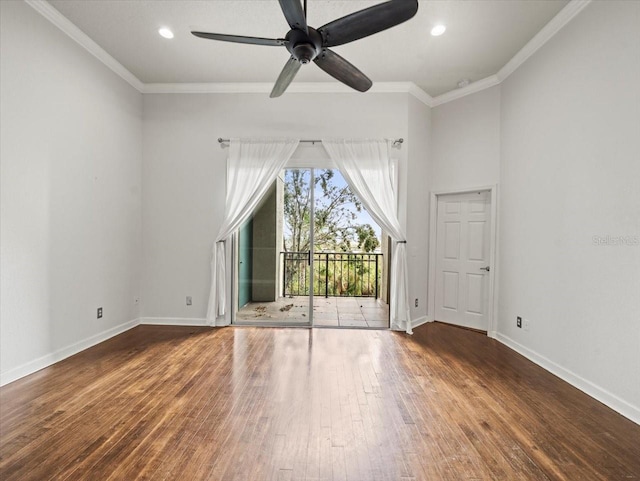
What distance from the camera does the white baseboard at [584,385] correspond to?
7.19ft

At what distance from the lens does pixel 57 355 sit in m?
3.02

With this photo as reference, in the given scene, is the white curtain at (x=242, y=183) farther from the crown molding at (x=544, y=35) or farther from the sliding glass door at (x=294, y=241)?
the crown molding at (x=544, y=35)

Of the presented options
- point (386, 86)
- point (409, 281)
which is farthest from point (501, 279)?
point (386, 86)

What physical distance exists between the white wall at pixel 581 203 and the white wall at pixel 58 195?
485cm

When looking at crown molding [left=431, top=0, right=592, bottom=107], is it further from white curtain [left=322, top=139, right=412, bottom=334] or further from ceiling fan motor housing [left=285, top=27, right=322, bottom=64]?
ceiling fan motor housing [left=285, top=27, right=322, bottom=64]

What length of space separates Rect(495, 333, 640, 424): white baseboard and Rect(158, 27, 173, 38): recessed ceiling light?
506 cm

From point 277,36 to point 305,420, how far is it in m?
3.56

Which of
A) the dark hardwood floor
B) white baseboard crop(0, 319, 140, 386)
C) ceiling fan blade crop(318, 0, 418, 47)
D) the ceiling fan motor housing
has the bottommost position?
the dark hardwood floor

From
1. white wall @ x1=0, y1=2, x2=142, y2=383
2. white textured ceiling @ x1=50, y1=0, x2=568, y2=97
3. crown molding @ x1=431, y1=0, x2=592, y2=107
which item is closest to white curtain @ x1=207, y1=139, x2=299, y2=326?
white textured ceiling @ x1=50, y1=0, x2=568, y2=97

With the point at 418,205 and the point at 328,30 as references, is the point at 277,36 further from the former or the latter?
the point at 418,205

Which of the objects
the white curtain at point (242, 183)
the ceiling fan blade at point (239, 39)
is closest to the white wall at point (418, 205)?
the white curtain at point (242, 183)

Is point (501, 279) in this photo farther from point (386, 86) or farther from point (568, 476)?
point (386, 86)

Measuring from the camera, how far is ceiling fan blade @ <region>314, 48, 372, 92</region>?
2283 millimetres

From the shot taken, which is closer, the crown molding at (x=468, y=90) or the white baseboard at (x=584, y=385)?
the white baseboard at (x=584, y=385)
